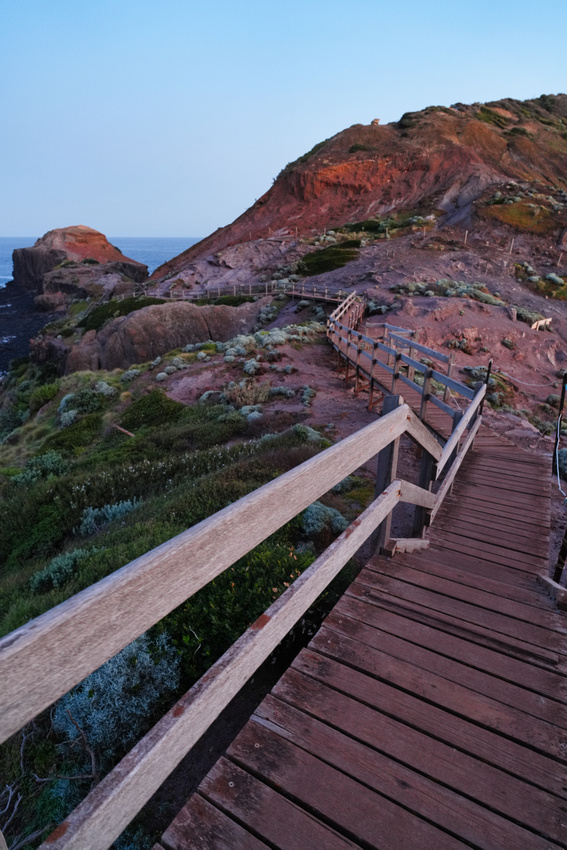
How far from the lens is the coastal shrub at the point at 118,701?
116 inches

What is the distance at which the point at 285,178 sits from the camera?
50031 millimetres

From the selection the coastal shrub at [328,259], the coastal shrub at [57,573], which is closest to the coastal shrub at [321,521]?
the coastal shrub at [57,573]

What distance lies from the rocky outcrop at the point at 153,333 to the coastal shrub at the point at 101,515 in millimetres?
15128

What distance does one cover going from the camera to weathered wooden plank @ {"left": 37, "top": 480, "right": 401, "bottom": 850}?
1212 millimetres

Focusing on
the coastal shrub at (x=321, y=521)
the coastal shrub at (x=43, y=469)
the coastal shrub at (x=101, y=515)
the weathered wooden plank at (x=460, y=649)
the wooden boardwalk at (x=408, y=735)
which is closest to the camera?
the wooden boardwalk at (x=408, y=735)

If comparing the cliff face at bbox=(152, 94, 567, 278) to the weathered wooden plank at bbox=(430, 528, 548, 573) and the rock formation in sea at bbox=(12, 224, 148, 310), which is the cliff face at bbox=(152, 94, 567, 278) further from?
the weathered wooden plank at bbox=(430, 528, 548, 573)

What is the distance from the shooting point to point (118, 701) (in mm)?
3043

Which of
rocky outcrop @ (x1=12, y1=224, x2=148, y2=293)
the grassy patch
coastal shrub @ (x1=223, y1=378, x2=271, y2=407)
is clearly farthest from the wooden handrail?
rocky outcrop @ (x1=12, y1=224, x2=148, y2=293)

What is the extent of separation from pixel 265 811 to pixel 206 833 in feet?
0.75

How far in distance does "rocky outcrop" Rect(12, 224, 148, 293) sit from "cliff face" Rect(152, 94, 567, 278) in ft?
59.7

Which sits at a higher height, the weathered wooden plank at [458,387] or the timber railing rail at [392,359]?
the weathered wooden plank at [458,387]

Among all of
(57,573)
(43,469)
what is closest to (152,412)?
(43,469)

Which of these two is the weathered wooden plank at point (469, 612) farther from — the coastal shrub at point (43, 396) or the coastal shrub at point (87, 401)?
the coastal shrub at point (43, 396)

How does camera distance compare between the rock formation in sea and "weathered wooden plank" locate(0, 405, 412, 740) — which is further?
the rock formation in sea
